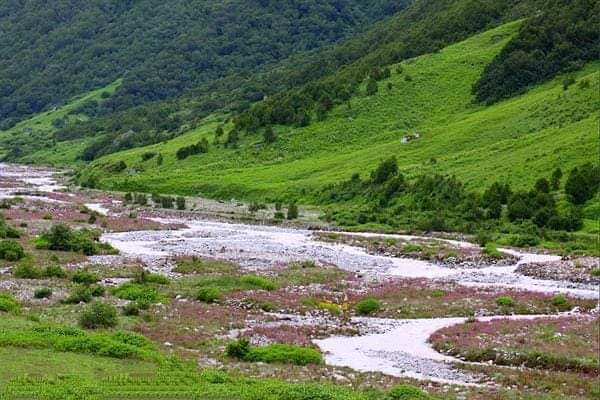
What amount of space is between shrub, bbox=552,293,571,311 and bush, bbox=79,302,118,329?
2303 cm

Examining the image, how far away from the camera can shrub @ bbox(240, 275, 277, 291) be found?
A: 45.8m

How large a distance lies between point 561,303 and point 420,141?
7728 centimetres

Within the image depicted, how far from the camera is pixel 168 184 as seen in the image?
123625 mm

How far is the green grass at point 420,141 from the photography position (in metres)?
92.8

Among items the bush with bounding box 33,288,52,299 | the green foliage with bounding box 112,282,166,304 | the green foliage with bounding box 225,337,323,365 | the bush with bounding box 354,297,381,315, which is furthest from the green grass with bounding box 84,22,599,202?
the green foliage with bounding box 225,337,323,365

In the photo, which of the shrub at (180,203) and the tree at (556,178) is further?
the shrub at (180,203)

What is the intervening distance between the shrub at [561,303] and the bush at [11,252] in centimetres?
3326

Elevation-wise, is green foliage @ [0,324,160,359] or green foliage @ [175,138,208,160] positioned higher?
green foliage @ [175,138,208,160]

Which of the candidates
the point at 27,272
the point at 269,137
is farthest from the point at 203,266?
the point at 269,137

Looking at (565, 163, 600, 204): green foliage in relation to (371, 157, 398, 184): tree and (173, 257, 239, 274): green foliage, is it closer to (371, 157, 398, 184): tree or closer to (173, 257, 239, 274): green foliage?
(371, 157, 398, 184): tree

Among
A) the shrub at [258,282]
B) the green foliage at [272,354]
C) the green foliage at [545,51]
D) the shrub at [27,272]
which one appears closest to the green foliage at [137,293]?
the shrub at [27,272]

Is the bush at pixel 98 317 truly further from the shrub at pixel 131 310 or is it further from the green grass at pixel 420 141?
the green grass at pixel 420 141

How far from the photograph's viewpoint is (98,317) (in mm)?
32750

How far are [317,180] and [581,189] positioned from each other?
43.3 m
